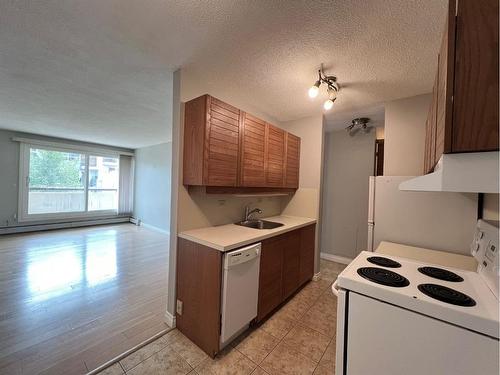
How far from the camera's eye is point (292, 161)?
Answer: 301 centimetres

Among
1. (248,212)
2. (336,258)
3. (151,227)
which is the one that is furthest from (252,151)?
(151,227)

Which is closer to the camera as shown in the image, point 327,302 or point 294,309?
point 294,309

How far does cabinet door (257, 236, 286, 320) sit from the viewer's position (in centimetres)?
195

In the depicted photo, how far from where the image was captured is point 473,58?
2.09 feet

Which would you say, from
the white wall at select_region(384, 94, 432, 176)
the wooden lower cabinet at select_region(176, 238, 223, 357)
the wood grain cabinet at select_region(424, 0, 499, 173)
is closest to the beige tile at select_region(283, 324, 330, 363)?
the wooden lower cabinet at select_region(176, 238, 223, 357)

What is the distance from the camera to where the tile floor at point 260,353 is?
1.50 m

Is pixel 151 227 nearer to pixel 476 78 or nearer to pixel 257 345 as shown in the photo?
pixel 257 345

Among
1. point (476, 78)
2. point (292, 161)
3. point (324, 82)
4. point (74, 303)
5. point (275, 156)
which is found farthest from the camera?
point (292, 161)

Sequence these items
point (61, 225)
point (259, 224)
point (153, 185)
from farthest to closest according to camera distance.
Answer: point (153, 185) < point (61, 225) < point (259, 224)

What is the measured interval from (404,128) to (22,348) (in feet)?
14.1

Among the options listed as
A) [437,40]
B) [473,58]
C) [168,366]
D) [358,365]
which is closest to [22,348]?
[168,366]

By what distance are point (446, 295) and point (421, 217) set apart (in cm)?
130

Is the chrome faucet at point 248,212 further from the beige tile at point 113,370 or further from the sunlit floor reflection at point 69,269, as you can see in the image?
the sunlit floor reflection at point 69,269

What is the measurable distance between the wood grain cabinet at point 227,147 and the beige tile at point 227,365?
1391 mm
